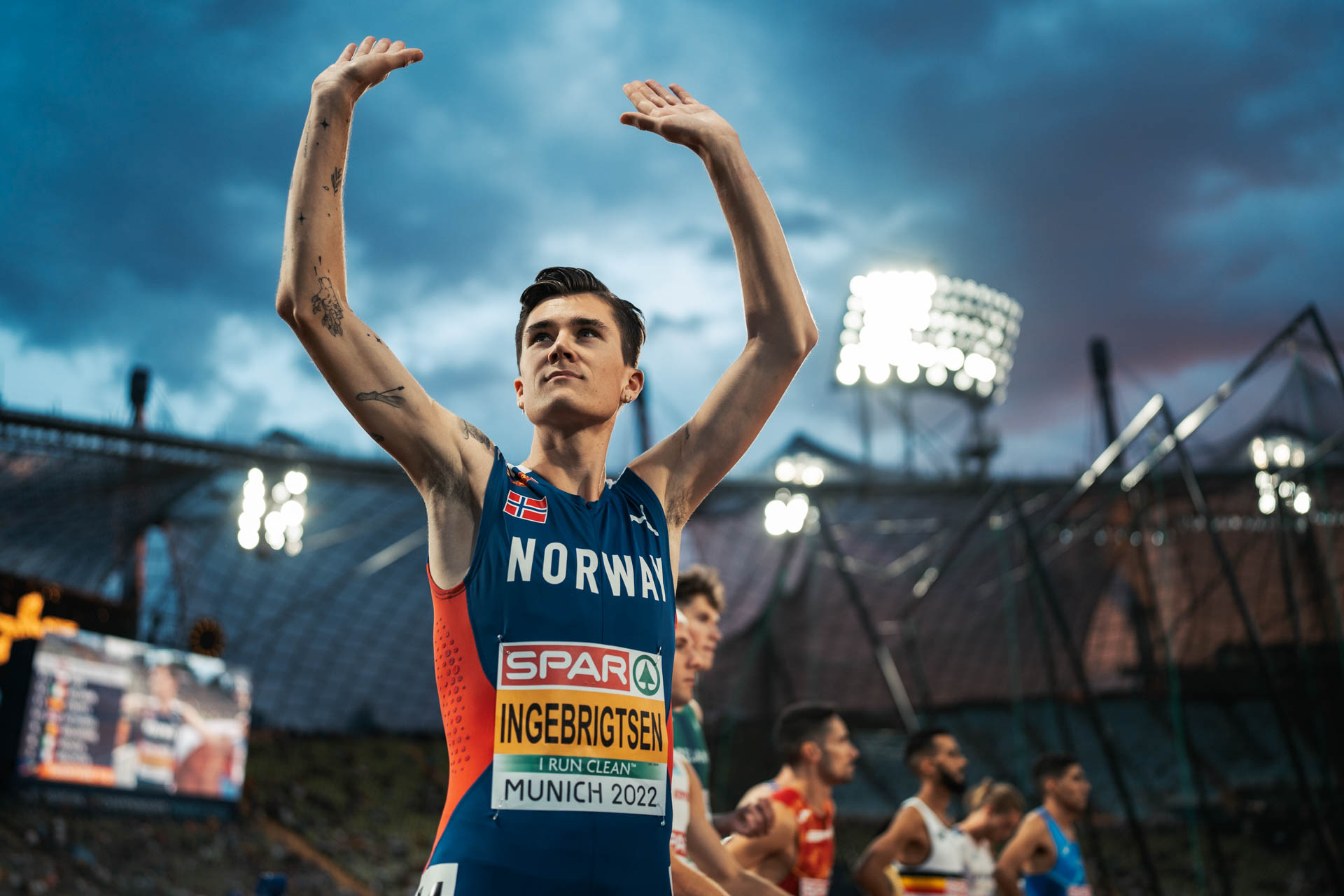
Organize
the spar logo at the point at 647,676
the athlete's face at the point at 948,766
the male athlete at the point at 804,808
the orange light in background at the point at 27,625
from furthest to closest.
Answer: the orange light in background at the point at 27,625
the athlete's face at the point at 948,766
the male athlete at the point at 804,808
the spar logo at the point at 647,676

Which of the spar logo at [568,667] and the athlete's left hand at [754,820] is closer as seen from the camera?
the spar logo at [568,667]

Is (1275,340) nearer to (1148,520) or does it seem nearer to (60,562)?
(1148,520)

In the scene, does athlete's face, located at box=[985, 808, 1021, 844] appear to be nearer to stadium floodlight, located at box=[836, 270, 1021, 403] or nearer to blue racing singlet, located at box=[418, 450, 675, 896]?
blue racing singlet, located at box=[418, 450, 675, 896]

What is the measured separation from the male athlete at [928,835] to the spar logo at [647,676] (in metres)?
4.99

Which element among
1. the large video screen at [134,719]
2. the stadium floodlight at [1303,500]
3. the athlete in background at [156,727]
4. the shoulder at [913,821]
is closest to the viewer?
the shoulder at [913,821]

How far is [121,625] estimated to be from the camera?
2453 centimetres

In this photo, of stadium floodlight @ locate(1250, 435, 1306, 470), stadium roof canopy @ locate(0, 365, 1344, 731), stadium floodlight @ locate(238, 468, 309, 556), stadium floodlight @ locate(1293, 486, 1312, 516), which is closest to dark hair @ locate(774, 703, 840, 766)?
stadium roof canopy @ locate(0, 365, 1344, 731)

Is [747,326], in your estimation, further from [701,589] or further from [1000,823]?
[1000,823]

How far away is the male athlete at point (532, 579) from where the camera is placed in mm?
1771

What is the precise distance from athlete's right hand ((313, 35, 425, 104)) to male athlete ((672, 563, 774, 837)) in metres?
2.77

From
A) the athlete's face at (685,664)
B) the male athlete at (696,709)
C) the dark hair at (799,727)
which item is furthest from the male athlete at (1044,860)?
the athlete's face at (685,664)

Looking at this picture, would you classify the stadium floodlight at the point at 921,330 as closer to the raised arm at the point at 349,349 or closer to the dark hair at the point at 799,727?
the dark hair at the point at 799,727

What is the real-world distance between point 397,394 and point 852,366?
2243 cm

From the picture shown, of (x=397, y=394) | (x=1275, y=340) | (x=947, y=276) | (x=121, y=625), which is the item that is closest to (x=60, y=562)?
(x=121, y=625)
